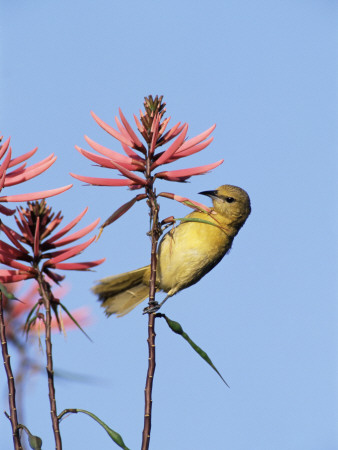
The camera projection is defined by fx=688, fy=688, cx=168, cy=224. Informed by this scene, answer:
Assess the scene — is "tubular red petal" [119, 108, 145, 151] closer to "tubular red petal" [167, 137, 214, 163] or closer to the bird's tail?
"tubular red petal" [167, 137, 214, 163]

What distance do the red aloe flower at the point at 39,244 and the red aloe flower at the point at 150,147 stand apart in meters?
0.34

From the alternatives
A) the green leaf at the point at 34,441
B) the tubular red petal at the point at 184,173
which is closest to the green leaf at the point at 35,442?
the green leaf at the point at 34,441

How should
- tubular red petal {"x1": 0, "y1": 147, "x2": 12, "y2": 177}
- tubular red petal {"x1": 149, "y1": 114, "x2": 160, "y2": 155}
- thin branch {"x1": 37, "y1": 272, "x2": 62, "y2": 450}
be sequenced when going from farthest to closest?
tubular red petal {"x1": 149, "y1": 114, "x2": 160, "y2": 155}, tubular red petal {"x1": 0, "y1": 147, "x2": 12, "y2": 177}, thin branch {"x1": 37, "y1": 272, "x2": 62, "y2": 450}

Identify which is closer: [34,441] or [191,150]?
[34,441]

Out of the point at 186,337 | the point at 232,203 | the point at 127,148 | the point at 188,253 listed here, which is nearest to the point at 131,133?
the point at 127,148

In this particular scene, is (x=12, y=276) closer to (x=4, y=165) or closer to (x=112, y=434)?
(x=4, y=165)

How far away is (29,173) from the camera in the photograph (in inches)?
106

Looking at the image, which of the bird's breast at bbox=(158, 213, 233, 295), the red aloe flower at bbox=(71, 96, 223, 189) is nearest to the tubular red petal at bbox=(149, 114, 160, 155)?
the red aloe flower at bbox=(71, 96, 223, 189)

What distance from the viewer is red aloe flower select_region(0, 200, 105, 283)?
251 centimetres

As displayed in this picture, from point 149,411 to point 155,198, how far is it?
85 cm

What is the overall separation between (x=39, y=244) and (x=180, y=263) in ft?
11.8

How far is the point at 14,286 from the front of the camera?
398cm

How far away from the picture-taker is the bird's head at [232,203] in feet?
21.7

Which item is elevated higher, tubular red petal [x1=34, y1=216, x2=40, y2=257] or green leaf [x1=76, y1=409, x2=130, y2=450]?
tubular red petal [x1=34, y1=216, x2=40, y2=257]
